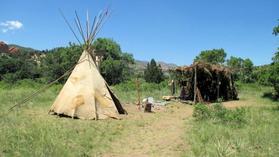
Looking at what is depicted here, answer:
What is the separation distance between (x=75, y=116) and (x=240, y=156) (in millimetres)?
6276

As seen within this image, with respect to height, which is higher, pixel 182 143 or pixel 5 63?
pixel 5 63

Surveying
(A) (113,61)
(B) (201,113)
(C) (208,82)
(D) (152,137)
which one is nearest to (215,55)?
(A) (113,61)

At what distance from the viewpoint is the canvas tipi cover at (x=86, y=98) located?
1176 cm

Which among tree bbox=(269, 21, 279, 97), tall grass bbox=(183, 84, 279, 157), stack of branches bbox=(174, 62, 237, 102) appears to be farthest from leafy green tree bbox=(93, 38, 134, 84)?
tall grass bbox=(183, 84, 279, 157)

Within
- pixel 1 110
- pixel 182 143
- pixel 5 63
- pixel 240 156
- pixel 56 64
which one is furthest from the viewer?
pixel 5 63

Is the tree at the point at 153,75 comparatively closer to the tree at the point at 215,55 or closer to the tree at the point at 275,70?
the tree at the point at 215,55

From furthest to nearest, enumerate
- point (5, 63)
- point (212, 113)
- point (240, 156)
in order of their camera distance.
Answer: point (5, 63) → point (212, 113) → point (240, 156)

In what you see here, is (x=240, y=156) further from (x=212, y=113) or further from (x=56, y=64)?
(x=56, y=64)

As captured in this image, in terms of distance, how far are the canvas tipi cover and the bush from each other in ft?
8.71

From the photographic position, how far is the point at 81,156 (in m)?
6.84

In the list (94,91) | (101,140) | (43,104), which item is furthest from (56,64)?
(101,140)

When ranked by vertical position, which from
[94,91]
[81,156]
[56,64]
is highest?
[56,64]

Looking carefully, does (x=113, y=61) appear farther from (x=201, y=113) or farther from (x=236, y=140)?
(x=236, y=140)

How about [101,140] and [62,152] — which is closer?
[62,152]
